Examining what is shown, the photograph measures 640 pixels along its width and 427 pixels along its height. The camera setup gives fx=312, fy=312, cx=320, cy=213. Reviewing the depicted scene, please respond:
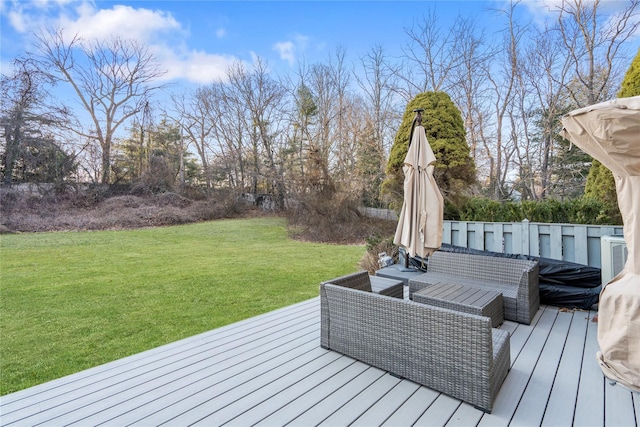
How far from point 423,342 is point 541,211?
3619mm

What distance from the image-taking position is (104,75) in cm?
1761

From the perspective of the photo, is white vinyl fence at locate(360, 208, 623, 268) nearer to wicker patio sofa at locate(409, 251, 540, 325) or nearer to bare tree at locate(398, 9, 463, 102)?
wicker patio sofa at locate(409, 251, 540, 325)

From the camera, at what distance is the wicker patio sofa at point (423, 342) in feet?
5.75

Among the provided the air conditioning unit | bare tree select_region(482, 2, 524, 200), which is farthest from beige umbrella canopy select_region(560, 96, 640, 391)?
bare tree select_region(482, 2, 524, 200)

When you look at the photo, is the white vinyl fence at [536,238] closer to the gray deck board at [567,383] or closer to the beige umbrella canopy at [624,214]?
the gray deck board at [567,383]

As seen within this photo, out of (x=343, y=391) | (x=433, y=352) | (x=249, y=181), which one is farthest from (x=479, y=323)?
(x=249, y=181)

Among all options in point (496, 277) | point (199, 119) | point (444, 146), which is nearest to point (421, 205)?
point (496, 277)

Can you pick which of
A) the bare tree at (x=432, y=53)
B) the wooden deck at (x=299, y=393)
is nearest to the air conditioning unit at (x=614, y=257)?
the wooden deck at (x=299, y=393)

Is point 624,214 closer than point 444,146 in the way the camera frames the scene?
Yes

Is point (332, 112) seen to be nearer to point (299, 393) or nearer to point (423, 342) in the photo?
point (423, 342)

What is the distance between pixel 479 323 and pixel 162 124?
21338 millimetres

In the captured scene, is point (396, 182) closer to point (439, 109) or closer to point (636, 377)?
point (439, 109)

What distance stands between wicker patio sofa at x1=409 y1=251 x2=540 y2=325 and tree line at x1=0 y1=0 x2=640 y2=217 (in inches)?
103

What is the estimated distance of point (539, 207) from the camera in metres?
4.45
